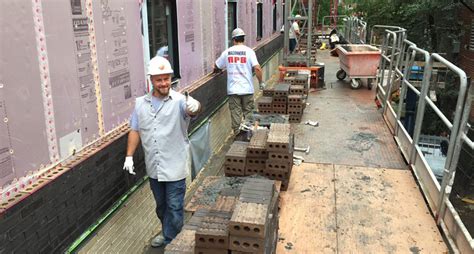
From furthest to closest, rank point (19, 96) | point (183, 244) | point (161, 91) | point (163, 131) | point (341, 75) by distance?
1. point (341, 75)
2. point (163, 131)
3. point (161, 91)
4. point (183, 244)
5. point (19, 96)

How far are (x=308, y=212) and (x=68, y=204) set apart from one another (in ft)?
9.20

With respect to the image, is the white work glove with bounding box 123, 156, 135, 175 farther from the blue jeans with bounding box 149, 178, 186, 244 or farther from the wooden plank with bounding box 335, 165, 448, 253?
the wooden plank with bounding box 335, 165, 448, 253

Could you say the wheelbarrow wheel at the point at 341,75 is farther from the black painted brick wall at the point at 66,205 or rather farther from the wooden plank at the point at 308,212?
the black painted brick wall at the point at 66,205

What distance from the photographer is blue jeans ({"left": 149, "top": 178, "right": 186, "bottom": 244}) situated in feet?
14.0

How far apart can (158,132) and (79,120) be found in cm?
77

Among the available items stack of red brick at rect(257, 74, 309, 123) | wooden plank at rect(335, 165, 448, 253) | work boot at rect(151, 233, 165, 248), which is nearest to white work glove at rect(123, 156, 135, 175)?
work boot at rect(151, 233, 165, 248)

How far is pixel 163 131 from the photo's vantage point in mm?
4047

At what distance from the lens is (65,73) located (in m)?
3.33

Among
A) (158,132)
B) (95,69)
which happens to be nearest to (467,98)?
(158,132)

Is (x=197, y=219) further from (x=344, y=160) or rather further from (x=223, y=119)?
(x=223, y=119)

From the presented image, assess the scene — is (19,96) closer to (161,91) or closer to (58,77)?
(58,77)

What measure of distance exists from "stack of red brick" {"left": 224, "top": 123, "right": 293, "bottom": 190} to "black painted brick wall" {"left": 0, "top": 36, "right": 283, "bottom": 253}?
4.84ft

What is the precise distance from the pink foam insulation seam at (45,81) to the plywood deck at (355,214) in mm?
2422

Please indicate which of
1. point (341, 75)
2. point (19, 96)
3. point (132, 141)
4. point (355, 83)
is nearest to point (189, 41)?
point (132, 141)
